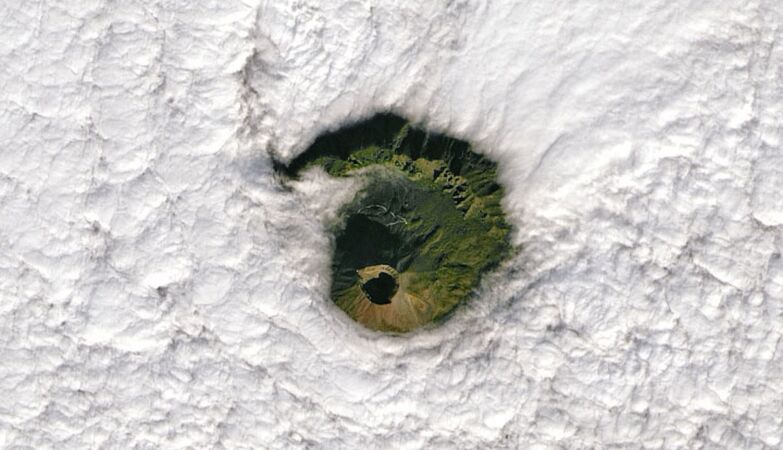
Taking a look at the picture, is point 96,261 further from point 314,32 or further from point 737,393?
point 737,393

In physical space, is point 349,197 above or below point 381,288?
above

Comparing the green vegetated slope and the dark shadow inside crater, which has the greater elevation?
the green vegetated slope

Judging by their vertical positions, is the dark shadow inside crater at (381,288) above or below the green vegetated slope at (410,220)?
below

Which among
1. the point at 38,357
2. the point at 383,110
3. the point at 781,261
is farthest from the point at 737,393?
the point at 38,357

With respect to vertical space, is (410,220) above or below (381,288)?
above
